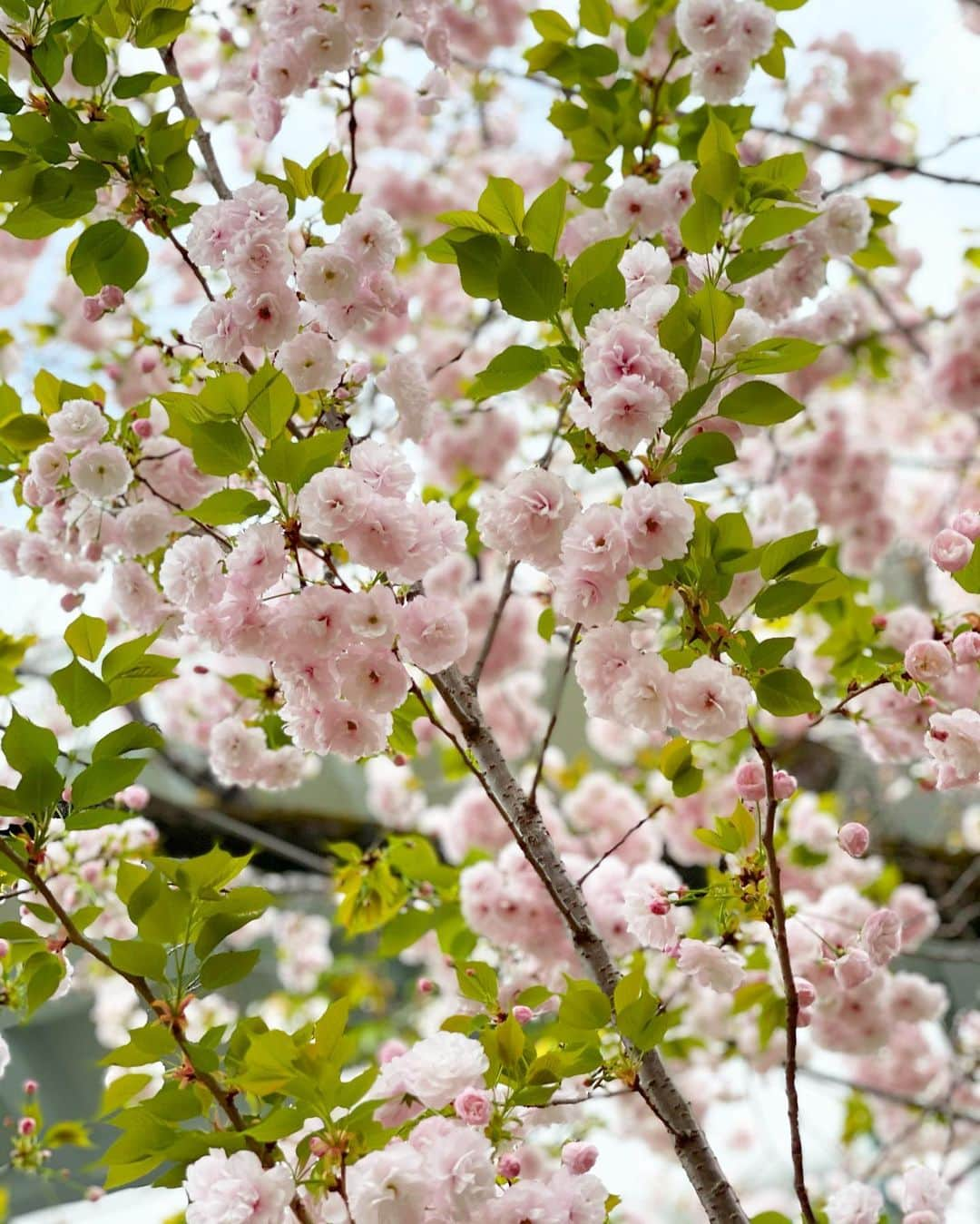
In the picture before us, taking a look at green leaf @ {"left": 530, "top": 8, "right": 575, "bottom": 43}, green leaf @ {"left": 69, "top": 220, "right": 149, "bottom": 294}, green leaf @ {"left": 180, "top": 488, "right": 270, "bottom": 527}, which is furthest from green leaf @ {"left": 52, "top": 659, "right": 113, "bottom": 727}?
green leaf @ {"left": 530, "top": 8, "right": 575, "bottom": 43}

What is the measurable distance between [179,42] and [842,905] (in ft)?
8.70

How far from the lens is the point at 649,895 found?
38.7 inches

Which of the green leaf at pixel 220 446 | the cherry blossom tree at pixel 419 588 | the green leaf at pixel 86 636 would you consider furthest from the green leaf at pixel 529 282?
the green leaf at pixel 86 636

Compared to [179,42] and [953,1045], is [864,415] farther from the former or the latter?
[179,42]

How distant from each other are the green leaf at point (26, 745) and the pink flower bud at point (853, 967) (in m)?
0.68

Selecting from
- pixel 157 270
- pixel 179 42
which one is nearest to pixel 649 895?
pixel 157 270

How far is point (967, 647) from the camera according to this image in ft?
2.74

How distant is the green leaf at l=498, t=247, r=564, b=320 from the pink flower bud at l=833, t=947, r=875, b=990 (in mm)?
615

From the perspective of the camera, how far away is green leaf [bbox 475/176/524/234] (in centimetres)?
91

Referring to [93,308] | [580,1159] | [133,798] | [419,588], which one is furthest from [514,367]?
[133,798]

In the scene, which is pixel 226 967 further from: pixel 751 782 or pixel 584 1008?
pixel 751 782

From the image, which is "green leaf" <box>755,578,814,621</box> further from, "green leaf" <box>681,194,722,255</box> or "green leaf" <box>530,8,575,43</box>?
"green leaf" <box>530,8,575,43</box>

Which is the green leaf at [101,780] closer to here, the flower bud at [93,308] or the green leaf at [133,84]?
the flower bud at [93,308]

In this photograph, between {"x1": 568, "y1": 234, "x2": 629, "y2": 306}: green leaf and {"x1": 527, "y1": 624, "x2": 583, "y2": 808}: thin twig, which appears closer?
{"x1": 568, "y1": 234, "x2": 629, "y2": 306}: green leaf
